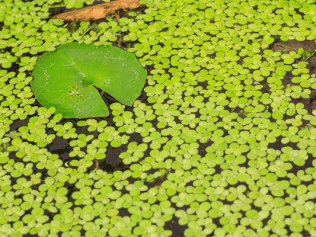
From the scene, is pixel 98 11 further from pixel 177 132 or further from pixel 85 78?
pixel 177 132

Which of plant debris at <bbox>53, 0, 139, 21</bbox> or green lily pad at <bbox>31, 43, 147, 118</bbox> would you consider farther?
plant debris at <bbox>53, 0, 139, 21</bbox>

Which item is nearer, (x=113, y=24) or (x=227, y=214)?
(x=227, y=214)

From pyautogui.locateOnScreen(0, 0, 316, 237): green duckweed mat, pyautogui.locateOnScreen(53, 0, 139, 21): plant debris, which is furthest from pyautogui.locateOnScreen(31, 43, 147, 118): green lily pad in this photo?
pyautogui.locateOnScreen(53, 0, 139, 21): plant debris

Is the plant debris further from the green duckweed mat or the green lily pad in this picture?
the green lily pad

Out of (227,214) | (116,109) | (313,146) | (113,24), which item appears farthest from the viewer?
(113,24)

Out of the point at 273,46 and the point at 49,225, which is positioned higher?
the point at 273,46

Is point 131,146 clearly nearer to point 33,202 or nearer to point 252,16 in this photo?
point 33,202

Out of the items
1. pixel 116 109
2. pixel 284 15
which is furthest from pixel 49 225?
pixel 284 15

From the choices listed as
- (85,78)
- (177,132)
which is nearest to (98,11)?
(85,78)
